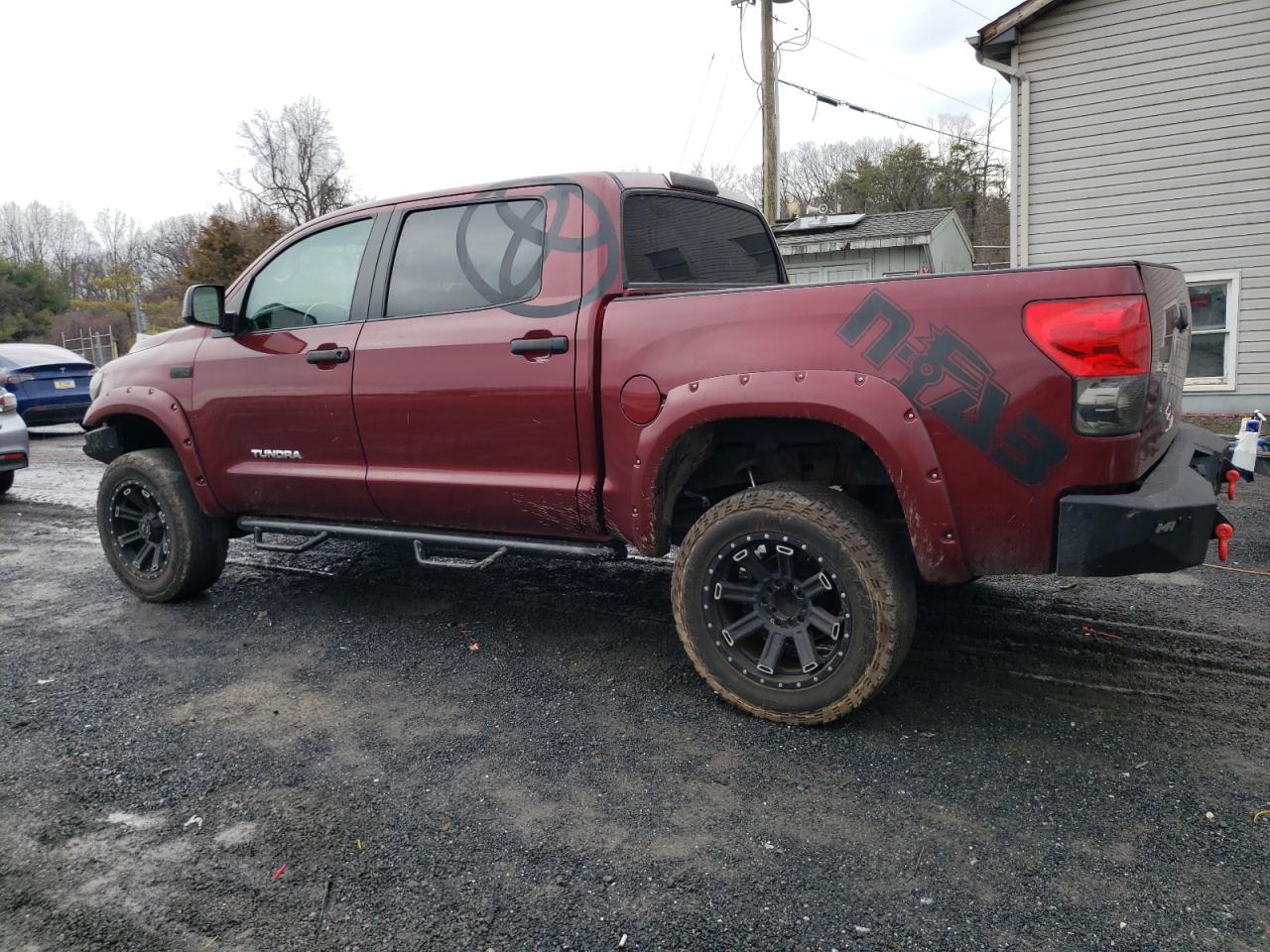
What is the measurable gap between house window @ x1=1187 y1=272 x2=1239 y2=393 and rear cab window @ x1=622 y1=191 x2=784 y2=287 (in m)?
8.82

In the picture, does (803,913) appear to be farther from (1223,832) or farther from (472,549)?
(472,549)

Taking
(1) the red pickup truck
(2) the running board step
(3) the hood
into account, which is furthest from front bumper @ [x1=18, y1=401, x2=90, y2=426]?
(2) the running board step

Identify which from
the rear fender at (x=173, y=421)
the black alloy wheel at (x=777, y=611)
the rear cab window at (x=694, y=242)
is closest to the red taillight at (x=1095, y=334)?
the black alloy wheel at (x=777, y=611)

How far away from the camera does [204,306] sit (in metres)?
4.41

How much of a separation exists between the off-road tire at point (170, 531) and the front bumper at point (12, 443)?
171 inches

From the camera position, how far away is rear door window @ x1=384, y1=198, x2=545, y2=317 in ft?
12.2

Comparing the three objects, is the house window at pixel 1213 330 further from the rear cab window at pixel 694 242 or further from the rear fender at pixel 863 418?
the rear fender at pixel 863 418

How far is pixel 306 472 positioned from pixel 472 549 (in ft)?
3.22

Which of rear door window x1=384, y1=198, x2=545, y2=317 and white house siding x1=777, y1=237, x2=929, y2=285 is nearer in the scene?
rear door window x1=384, y1=198, x2=545, y2=317

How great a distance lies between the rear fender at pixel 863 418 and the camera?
2805 millimetres

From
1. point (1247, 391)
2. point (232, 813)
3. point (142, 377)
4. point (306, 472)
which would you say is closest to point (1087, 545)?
point (232, 813)

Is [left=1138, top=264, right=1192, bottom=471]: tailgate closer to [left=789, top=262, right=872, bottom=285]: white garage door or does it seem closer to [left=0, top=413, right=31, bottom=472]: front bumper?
[left=0, top=413, right=31, bottom=472]: front bumper

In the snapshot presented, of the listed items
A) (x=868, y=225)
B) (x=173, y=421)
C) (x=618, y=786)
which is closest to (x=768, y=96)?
(x=868, y=225)

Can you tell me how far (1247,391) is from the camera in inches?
427
